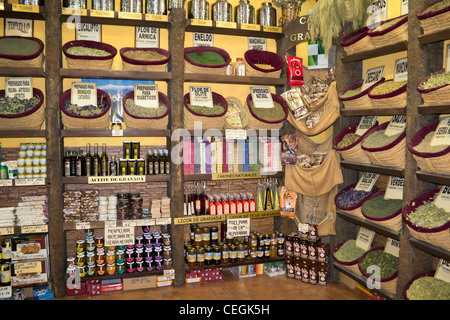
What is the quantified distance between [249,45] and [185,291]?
3.05 metres

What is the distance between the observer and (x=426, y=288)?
2.80 metres

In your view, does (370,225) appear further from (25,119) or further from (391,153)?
(25,119)

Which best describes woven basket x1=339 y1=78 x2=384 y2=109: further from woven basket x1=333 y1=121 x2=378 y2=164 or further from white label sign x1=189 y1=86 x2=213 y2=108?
white label sign x1=189 y1=86 x2=213 y2=108

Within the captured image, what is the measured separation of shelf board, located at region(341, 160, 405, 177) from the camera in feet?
10.3

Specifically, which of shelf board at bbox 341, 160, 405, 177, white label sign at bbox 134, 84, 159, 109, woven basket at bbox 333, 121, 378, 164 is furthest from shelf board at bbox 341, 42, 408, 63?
white label sign at bbox 134, 84, 159, 109

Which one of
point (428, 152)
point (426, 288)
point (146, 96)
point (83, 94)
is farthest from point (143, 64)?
point (426, 288)

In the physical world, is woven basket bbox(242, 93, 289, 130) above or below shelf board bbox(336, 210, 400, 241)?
above

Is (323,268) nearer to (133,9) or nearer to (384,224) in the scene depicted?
(384,224)

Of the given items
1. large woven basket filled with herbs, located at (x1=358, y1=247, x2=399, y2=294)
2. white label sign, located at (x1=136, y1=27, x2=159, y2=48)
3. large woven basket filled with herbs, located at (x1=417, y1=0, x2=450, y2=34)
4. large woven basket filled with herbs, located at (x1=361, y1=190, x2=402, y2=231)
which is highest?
white label sign, located at (x1=136, y1=27, x2=159, y2=48)

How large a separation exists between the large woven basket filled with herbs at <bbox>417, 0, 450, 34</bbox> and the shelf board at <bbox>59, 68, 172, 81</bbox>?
2420mm

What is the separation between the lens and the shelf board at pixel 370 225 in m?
3.18

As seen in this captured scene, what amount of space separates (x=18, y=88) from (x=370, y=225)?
3814 millimetres

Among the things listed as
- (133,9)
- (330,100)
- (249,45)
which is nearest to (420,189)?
(330,100)

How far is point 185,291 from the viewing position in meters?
3.87
